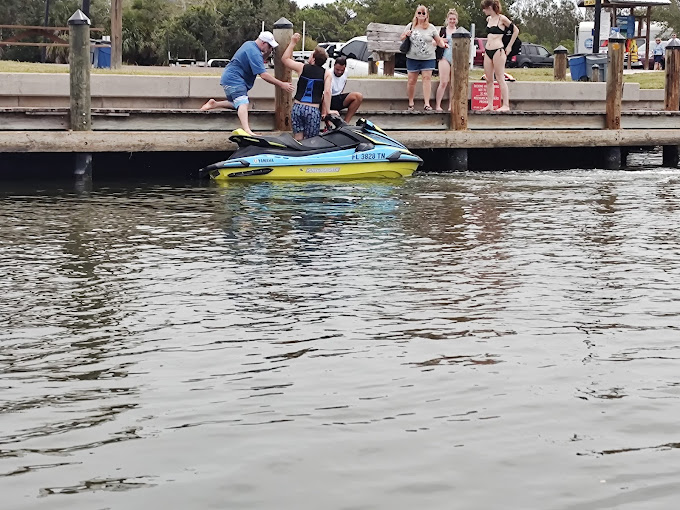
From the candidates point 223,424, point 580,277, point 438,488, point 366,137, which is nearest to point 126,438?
point 223,424

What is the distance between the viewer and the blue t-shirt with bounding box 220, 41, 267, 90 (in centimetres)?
1700

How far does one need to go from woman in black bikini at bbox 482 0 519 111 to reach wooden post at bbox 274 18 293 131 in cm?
296

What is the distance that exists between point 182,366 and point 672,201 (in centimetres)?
943

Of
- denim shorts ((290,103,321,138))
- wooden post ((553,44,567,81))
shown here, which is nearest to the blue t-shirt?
denim shorts ((290,103,321,138))

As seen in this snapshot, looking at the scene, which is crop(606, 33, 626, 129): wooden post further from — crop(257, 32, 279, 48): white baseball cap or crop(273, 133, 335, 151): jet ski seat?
crop(257, 32, 279, 48): white baseball cap

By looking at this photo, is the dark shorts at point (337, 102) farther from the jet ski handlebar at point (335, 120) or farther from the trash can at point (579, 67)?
the trash can at point (579, 67)

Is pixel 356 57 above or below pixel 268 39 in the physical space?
above

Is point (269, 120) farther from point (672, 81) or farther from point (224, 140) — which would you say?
point (672, 81)

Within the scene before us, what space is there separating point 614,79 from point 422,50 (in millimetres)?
3031

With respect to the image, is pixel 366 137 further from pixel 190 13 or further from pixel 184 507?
pixel 190 13

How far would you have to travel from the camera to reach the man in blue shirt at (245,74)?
17.0 metres

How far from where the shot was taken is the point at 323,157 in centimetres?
1697

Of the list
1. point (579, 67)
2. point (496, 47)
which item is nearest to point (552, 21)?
point (579, 67)

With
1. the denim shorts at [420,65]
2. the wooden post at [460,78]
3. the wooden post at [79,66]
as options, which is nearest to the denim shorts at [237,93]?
the wooden post at [79,66]
